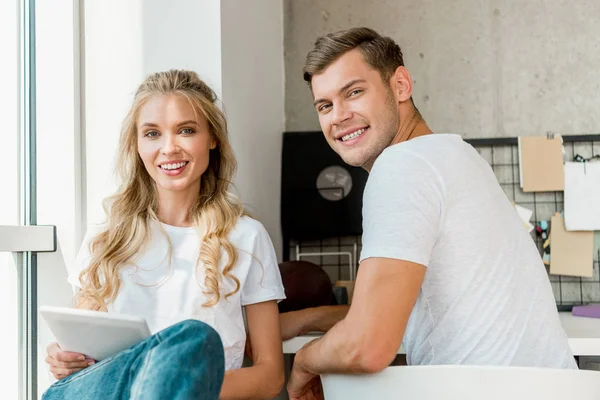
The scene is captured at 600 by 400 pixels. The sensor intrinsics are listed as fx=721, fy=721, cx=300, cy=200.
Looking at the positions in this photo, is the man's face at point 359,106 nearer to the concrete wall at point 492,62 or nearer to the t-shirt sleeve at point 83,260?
the t-shirt sleeve at point 83,260

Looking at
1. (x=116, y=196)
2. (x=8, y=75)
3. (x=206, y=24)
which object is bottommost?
(x=116, y=196)

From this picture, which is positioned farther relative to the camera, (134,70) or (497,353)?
(134,70)

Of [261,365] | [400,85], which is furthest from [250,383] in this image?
[400,85]

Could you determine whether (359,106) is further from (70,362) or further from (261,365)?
(70,362)

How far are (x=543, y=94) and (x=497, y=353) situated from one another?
1.44m

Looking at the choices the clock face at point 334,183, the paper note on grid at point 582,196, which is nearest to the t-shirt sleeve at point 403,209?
the clock face at point 334,183

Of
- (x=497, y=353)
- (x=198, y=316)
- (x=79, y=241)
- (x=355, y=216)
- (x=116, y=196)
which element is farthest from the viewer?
(x=355, y=216)

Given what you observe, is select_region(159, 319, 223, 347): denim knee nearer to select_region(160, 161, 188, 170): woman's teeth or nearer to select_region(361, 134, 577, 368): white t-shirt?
select_region(361, 134, 577, 368): white t-shirt

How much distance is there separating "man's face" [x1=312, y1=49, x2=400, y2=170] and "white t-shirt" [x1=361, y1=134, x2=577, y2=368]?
10.2 inches

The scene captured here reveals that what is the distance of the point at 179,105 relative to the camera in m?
1.58

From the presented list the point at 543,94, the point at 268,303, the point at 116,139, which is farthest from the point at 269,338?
the point at 543,94

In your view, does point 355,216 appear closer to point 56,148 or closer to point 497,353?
point 56,148

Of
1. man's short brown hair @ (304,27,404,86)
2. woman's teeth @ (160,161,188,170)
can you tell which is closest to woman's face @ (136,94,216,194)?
woman's teeth @ (160,161,188,170)

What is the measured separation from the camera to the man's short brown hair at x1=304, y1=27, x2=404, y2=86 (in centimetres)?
153
